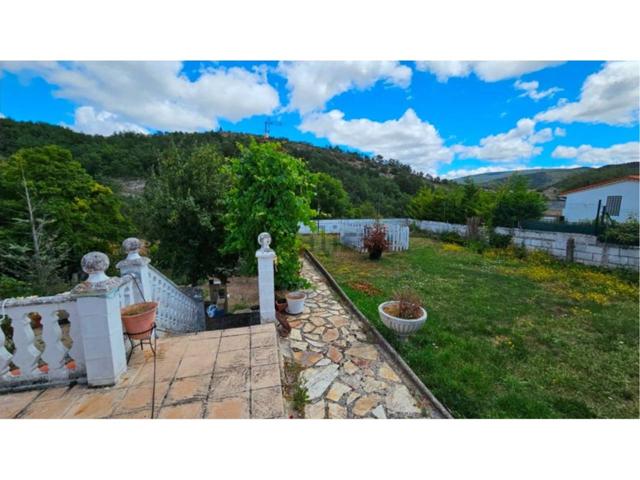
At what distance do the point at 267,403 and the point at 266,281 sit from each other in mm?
1753

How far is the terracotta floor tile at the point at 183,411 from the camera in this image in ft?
5.90

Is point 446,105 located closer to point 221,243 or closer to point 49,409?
point 221,243

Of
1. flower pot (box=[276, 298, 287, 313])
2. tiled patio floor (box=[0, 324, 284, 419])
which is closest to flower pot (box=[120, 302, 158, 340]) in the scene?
tiled patio floor (box=[0, 324, 284, 419])

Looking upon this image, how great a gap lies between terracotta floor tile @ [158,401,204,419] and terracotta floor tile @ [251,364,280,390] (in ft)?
1.34

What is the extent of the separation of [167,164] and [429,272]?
6.75m

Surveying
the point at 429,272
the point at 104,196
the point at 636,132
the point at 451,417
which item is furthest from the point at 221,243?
the point at 104,196

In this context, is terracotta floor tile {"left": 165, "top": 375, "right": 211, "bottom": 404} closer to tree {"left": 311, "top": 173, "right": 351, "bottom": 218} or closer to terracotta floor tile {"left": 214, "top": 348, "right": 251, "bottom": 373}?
terracotta floor tile {"left": 214, "top": 348, "right": 251, "bottom": 373}

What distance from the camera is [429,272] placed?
679cm

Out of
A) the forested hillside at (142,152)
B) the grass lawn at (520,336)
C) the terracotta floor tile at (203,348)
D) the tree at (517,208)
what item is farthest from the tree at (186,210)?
the tree at (517,208)

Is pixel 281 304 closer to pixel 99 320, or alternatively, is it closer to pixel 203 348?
pixel 203 348

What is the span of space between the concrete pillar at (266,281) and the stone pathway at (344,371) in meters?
0.40

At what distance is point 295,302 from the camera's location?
4.16 meters

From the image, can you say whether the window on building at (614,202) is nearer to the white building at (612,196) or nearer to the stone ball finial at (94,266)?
the white building at (612,196)
